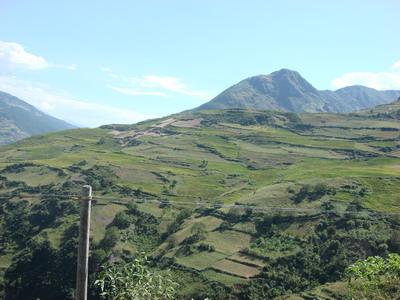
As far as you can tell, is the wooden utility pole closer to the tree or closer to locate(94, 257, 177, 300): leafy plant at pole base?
locate(94, 257, 177, 300): leafy plant at pole base

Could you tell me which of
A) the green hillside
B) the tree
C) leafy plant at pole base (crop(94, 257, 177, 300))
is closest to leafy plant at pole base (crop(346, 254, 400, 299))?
leafy plant at pole base (crop(94, 257, 177, 300))

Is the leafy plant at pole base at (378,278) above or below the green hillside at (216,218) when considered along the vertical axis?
above

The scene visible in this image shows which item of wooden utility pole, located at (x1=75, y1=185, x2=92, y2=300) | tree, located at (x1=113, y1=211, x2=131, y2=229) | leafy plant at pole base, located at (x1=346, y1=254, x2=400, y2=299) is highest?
wooden utility pole, located at (x1=75, y1=185, x2=92, y2=300)

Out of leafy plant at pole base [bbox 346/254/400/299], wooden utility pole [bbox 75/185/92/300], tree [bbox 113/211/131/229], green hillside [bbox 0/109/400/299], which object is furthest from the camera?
tree [bbox 113/211/131/229]

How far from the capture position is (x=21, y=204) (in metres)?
125

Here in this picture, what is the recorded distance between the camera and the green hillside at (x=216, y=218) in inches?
3113

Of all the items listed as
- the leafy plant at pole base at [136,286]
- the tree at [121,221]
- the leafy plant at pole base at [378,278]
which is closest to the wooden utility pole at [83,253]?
the leafy plant at pole base at [136,286]

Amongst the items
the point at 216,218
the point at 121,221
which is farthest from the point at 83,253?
the point at 121,221

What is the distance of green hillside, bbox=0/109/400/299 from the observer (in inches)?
3113

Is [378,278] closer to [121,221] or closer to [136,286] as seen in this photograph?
[136,286]

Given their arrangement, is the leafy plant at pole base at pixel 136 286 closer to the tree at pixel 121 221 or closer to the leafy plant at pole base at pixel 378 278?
the leafy plant at pole base at pixel 378 278

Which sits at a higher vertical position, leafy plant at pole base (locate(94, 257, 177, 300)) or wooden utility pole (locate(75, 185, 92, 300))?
wooden utility pole (locate(75, 185, 92, 300))

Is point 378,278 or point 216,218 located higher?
point 378,278

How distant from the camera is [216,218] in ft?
342
